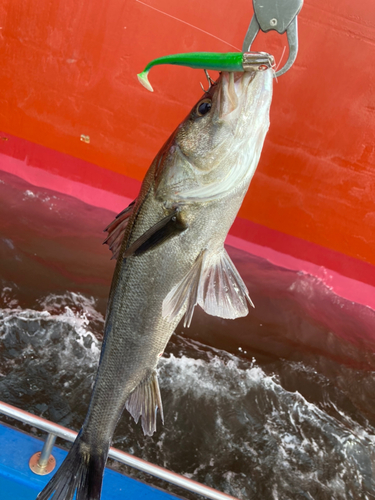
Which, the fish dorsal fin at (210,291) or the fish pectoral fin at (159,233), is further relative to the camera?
the fish dorsal fin at (210,291)

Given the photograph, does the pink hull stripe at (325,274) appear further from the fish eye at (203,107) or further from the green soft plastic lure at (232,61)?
the green soft plastic lure at (232,61)

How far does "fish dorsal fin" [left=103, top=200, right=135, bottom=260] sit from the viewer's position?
138 centimetres

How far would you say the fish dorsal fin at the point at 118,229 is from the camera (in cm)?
Result: 138

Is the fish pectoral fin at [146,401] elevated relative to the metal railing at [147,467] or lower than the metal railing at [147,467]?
elevated

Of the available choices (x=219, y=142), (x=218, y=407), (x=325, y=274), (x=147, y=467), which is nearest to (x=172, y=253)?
(x=219, y=142)

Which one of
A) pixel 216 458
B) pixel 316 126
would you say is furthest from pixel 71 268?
pixel 316 126

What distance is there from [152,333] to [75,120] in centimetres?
387

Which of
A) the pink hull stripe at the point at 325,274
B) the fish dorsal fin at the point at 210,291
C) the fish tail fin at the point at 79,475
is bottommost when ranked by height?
the fish tail fin at the point at 79,475

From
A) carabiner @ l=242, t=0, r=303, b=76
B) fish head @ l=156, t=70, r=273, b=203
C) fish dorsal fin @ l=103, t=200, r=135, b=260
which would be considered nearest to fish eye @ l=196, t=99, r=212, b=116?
fish head @ l=156, t=70, r=273, b=203

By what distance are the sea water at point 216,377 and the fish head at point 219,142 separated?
2.51 metres

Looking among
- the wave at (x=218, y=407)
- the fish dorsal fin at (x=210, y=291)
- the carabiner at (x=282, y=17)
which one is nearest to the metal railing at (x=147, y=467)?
the fish dorsal fin at (x=210, y=291)

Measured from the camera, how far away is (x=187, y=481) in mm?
1479

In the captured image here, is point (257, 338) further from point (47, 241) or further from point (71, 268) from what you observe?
point (47, 241)

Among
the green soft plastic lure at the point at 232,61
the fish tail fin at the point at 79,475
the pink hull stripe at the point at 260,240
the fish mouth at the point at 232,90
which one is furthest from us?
the pink hull stripe at the point at 260,240
